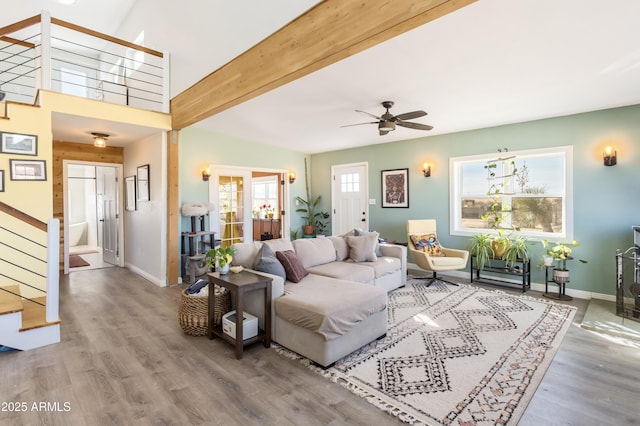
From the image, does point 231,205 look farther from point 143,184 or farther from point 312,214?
point 312,214

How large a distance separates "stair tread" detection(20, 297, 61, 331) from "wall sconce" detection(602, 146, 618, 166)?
21.2 feet

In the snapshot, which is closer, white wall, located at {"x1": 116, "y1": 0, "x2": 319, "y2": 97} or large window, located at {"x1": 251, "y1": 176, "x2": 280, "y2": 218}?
white wall, located at {"x1": 116, "y1": 0, "x2": 319, "y2": 97}

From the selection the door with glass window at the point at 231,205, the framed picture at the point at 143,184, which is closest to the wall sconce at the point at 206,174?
the door with glass window at the point at 231,205

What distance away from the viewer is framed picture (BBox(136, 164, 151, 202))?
5.43 metres

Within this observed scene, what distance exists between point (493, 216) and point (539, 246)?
79cm

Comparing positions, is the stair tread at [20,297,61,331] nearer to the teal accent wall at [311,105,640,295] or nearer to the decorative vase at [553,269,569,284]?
the teal accent wall at [311,105,640,295]

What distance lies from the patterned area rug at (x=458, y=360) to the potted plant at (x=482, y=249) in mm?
915

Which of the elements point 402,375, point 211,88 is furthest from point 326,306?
point 211,88

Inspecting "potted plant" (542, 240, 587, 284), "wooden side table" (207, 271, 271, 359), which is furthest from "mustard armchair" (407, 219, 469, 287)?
"wooden side table" (207, 271, 271, 359)

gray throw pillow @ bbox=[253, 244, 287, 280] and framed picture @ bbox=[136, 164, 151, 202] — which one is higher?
framed picture @ bbox=[136, 164, 151, 202]

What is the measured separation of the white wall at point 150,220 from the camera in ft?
16.4

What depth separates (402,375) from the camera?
2.46 metres

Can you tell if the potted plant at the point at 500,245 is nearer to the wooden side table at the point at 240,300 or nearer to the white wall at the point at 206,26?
the wooden side table at the point at 240,300

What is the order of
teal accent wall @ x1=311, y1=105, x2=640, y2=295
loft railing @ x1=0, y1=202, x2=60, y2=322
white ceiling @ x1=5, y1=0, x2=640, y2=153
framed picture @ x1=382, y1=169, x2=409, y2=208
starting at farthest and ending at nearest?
framed picture @ x1=382, y1=169, x2=409, y2=208, teal accent wall @ x1=311, y1=105, x2=640, y2=295, loft railing @ x1=0, y1=202, x2=60, y2=322, white ceiling @ x1=5, y1=0, x2=640, y2=153
